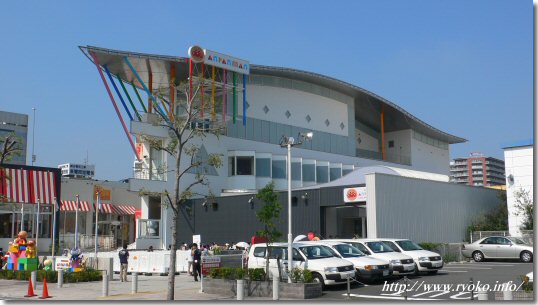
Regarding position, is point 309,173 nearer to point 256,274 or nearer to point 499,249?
point 499,249

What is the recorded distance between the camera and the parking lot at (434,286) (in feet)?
60.2

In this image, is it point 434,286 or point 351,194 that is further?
point 351,194

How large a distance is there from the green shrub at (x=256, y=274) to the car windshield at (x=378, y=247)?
6646 mm

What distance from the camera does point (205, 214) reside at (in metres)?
44.7

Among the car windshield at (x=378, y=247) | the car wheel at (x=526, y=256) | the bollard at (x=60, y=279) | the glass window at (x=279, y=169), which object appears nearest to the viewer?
the bollard at (x=60, y=279)

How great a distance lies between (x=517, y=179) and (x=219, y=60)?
2449 centimetres

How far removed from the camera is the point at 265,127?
183 feet

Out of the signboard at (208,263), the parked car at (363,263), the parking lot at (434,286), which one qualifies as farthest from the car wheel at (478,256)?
the signboard at (208,263)

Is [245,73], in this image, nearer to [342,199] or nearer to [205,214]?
[205,214]

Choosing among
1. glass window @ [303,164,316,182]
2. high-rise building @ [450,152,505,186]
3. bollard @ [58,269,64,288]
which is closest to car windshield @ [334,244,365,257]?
bollard @ [58,269,64,288]

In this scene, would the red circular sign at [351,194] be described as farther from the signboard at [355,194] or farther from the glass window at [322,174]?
the glass window at [322,174]

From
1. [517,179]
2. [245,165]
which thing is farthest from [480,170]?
[517,179]

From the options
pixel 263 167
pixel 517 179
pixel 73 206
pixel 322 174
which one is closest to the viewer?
pixel 517 179

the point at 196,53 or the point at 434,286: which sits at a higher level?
the point at 196,53
